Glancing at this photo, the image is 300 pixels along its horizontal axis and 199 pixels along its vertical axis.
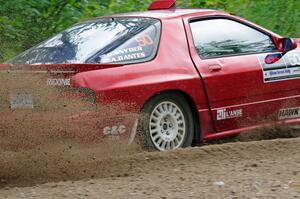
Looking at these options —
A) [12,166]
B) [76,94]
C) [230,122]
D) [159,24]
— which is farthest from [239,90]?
[12,166]

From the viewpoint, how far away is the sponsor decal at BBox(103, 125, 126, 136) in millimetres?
6826

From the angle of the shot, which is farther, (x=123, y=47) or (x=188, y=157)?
(x=123, y=47)

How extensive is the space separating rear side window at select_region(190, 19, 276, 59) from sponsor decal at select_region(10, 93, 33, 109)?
198 centimetres

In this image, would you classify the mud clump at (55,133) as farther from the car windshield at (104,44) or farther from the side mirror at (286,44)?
the side mirror at (286,44)

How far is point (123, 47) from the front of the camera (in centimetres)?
728

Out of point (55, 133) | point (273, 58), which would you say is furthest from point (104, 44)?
point (273, 58)

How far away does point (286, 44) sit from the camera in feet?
27.1

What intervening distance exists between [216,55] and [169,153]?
1.52 m

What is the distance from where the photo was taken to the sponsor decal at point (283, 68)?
8.05 m

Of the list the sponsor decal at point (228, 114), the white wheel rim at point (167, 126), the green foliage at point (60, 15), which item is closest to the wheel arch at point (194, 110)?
the white wheel rim at point (167, 126)

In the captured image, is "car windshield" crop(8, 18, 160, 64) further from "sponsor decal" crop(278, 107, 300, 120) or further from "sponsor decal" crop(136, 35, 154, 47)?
"sponsor decal" crop(278, 107, 300, 120)

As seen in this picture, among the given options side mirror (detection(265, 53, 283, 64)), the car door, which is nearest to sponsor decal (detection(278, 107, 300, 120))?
the car door

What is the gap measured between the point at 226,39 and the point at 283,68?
2.57 feet

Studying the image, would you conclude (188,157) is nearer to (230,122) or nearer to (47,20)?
(230,122)
